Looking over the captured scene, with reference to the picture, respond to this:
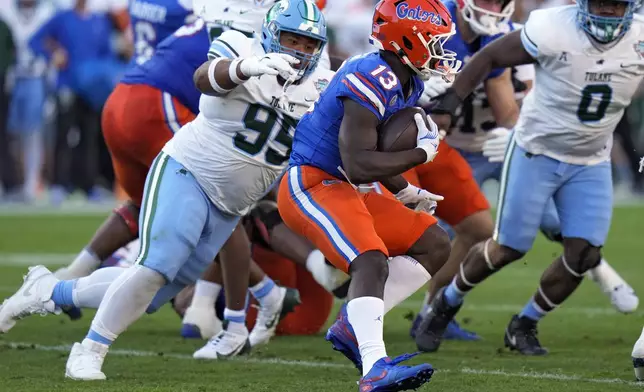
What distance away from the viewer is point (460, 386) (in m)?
5.36

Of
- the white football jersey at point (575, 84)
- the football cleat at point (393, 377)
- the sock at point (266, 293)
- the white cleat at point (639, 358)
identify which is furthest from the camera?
the sock at point (266, 293)

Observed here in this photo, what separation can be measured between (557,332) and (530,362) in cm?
118

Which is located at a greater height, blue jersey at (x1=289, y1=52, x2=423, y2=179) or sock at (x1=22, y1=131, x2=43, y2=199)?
blue jersey at (x1=289, y1=52, x2=423, y2=179)

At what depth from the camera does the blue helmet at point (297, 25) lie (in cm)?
553

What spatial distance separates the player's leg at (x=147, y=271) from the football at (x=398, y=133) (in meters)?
0.95

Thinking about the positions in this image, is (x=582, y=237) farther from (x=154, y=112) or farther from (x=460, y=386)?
(x=154, y=112)

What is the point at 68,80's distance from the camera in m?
15.1

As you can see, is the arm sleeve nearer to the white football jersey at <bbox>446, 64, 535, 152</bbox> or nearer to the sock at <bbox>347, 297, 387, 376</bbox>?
the sock at <bbox>347, 297, 387, 376</bbox>

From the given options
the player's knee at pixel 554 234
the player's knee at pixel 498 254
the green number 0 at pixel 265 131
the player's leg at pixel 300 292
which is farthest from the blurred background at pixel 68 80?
the green number 0 at pixel 265 131

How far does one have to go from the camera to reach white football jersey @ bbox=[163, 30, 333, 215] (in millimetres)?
5789

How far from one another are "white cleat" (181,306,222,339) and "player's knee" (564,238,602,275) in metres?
1.92

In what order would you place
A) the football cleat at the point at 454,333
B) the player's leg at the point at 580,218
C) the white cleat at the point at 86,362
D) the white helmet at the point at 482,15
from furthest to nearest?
the football cleat at the point at 454,333, the white helmet at the point at 482,15, the player's leg at the point at 580,218, the white cleat at the point at 86,362

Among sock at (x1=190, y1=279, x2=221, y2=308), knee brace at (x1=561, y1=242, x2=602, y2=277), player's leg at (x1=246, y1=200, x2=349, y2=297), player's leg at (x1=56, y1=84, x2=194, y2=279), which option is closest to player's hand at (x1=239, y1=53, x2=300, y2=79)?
player's leg at (x1=246, y1=200, x2=349, y2=297)

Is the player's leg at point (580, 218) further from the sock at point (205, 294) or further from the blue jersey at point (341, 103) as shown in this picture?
the sock at point (205, 294)
